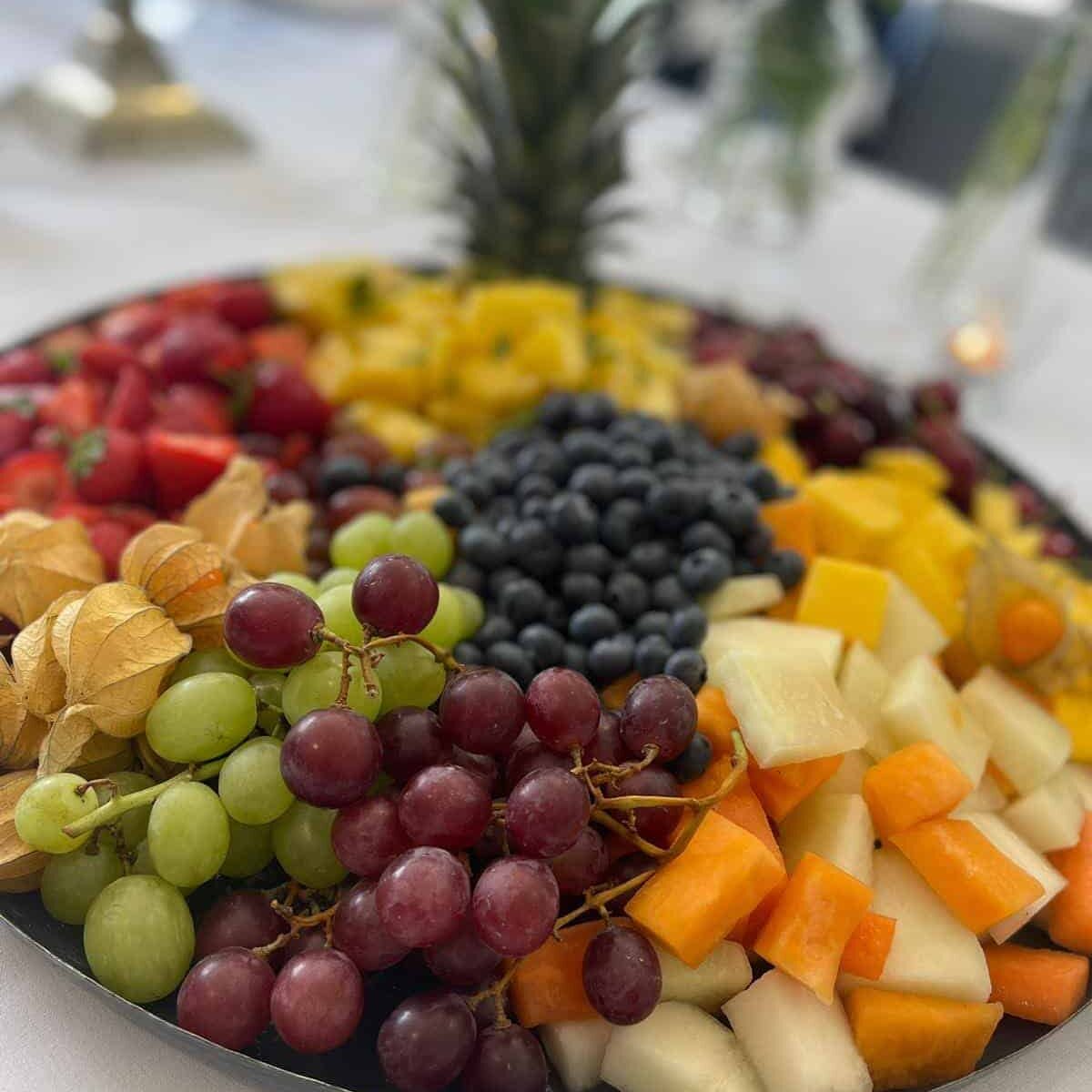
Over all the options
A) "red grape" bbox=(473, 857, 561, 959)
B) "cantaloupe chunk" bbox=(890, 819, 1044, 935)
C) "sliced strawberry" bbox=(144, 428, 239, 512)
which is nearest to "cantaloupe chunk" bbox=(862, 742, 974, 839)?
"cantaloupe chunk" bbox=(890, 819, 1044, 935)

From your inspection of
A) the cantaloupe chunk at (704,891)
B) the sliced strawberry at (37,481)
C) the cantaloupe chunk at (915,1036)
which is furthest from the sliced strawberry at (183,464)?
the cantaloupe chunk at (915,1036)

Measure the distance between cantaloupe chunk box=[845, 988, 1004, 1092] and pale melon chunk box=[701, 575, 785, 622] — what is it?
287mm

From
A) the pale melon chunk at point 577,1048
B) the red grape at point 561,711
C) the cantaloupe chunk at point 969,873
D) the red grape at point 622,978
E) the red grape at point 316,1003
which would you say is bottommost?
the pale melon chunk at point 577,1048

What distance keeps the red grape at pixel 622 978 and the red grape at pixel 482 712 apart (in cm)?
12

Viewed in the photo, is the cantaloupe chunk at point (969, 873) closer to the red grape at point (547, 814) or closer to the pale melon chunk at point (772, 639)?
the pale melon chunk at point (772, 639)

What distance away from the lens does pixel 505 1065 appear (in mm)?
527

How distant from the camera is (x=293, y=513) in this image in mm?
808

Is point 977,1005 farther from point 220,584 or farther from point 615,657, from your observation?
point 220,584

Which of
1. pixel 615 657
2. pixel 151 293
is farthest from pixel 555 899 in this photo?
pixel 151 293

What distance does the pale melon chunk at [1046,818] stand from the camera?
0.70m

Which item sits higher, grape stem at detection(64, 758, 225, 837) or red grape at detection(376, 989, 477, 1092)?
grape stem at detection(64, 758, 225, 837)

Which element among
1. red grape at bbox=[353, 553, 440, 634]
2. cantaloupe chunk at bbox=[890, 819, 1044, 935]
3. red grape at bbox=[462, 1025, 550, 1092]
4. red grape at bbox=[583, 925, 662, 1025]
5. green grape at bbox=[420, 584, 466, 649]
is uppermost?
red grape at bbox=[353, 553, 440, 634]

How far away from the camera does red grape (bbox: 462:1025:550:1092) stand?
52 centimetres

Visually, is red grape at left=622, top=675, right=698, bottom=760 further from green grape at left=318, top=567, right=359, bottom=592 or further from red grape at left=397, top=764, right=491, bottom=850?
green grape at left=318, top=567, right=359, bottom=592
